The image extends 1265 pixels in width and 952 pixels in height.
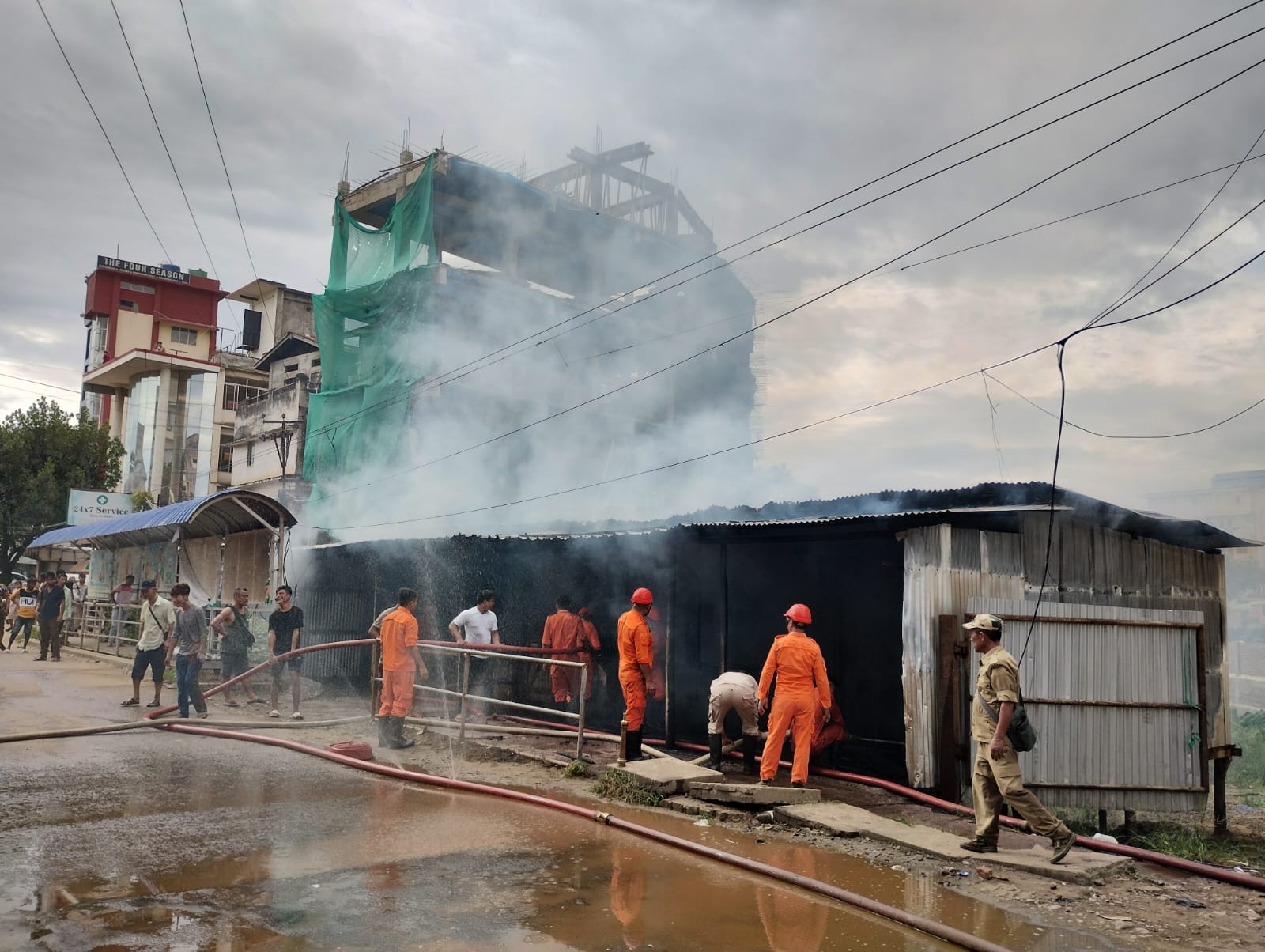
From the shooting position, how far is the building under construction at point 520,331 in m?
26.0

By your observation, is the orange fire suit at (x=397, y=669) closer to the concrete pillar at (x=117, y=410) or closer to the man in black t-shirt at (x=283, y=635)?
the man in black t-shirt at (x=283, y=635)

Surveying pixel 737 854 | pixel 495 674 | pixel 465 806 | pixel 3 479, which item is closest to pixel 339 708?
pixel 495 674

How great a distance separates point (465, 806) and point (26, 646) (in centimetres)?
2131

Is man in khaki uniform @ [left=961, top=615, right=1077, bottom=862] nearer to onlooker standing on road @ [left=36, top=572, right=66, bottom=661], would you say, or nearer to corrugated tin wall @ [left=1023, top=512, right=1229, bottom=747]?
corrugated tin wall @ [left=1023, top=512, right=1229, bottom=747]

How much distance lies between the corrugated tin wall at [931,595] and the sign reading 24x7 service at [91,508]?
→ 29.9 m

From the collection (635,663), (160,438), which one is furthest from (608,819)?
(160,438)

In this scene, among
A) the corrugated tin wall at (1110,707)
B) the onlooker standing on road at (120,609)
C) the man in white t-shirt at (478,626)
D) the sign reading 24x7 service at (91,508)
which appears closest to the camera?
the corrugated tin wall at (1110,707)

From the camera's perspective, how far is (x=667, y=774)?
8.25m

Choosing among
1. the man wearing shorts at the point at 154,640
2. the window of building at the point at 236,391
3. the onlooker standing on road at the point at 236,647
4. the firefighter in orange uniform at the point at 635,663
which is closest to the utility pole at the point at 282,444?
the window of building at the point at 236,391

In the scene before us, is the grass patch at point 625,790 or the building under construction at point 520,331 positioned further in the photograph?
the building under construction at point 520,331

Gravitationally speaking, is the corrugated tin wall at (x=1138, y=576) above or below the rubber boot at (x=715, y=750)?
above

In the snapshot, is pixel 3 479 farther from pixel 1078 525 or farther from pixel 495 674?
pixel 1078 525

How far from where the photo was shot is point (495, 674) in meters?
14.0

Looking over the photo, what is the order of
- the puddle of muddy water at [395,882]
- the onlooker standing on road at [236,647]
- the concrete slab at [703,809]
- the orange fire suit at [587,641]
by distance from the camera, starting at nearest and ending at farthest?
the puddle of muddy water at [395,882], the concrete slab at [703,809], the orange fire suit at [587,641], the onlooker standing on road at [236,647]
